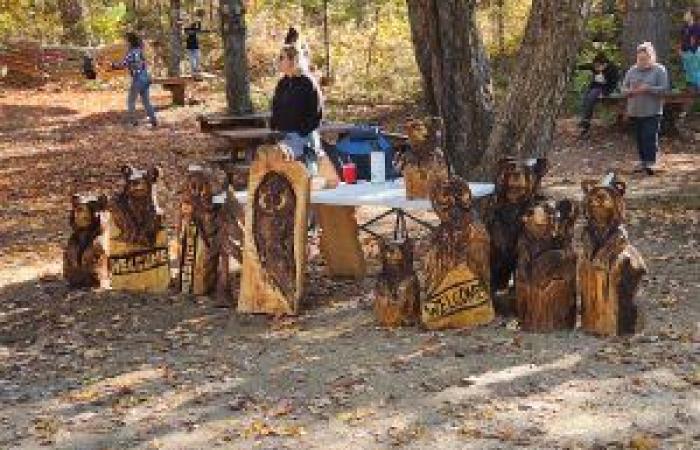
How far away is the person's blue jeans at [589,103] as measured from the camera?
48.2 ft

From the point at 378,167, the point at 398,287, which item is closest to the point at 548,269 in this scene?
the point at 398,287

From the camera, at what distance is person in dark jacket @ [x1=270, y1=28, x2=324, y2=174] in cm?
841

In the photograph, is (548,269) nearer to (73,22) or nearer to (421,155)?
(421,155)

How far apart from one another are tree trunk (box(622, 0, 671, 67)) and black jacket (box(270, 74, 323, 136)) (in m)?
8.72

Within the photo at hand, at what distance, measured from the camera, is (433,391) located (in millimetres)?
5516

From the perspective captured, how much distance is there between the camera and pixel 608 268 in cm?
608

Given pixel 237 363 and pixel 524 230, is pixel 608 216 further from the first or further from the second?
pixel 237 363

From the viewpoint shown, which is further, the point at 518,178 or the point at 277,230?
the point at 277,230

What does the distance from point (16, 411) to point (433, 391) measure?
2280mm

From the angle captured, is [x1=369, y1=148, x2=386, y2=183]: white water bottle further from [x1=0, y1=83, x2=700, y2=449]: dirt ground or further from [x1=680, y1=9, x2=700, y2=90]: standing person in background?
[x1=680, y1=9, x2=700, y2=90]: standing person in background

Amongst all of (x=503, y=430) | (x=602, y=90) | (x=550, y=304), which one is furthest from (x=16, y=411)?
(x=602, y=90)

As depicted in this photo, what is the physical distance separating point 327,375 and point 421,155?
1848 mm

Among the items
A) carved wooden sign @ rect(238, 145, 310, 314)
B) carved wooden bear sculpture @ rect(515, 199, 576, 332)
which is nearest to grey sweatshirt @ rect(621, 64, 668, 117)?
carved wooden bear sculpture @ rect(515, 199, 576, 332)

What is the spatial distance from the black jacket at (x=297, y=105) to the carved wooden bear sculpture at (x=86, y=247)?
5.56 ft
